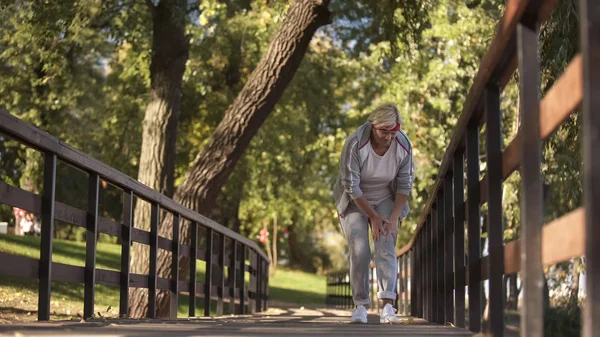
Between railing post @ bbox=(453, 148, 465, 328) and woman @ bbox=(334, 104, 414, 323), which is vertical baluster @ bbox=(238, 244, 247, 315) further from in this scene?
railing post @ bbox=(453, 148, 465, 328)

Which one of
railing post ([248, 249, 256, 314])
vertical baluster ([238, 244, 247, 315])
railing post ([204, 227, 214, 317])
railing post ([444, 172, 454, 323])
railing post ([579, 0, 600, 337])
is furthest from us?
railing post ([248, 249, 256, 314])

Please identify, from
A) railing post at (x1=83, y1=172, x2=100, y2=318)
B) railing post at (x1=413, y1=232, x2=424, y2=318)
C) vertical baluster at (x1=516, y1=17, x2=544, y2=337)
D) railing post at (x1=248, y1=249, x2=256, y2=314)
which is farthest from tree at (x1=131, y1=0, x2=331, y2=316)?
vertical baluster at (x1=516, y1=17, x2=544, y2=337)

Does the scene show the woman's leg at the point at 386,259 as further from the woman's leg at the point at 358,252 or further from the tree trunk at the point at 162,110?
the tree trunk at the point at 162,110

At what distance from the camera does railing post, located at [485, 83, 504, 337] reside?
4469mm

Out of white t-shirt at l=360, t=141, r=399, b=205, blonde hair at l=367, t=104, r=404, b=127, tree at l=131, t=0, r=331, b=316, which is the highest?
tree at l=131, t=0, r=331, b=316

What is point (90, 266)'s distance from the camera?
6.56 metres

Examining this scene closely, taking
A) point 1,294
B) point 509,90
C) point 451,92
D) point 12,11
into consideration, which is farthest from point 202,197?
point 451,92

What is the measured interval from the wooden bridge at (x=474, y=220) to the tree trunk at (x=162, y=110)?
3.39 meters

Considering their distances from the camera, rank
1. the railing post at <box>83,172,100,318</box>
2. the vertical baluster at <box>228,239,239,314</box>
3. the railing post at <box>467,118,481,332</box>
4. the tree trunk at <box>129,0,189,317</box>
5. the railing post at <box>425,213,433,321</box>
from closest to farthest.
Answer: the railing post at <box>467,118,481,332</box> → the railing post at <box>83,172,100,318</box> → the railing post at <box>425,213,433,321</box> → the vertical baluster at <box>228,239,239,314</box> → the tree trunk at <box>129,0,189,317</box>

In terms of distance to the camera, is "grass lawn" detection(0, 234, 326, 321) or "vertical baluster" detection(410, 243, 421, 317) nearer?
"vertical baluster" detection(410, 243, 421, 317)

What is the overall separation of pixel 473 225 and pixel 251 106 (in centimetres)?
755

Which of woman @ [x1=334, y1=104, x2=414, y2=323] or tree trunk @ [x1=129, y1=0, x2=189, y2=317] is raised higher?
tree trunk @ [x1=129, y1=0, x2=189, y2=317]

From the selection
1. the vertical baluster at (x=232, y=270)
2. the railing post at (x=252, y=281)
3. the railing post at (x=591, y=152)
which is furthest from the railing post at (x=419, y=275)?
the railing post at (x=591, y=152)

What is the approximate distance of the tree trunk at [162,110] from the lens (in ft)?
43.9
